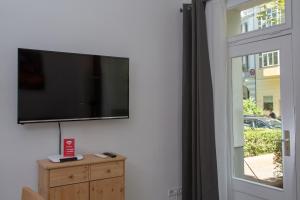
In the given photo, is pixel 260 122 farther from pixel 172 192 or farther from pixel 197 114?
pixel 172 192

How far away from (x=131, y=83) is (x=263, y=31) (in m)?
1.46

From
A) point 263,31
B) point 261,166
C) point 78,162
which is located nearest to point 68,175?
point 78,162

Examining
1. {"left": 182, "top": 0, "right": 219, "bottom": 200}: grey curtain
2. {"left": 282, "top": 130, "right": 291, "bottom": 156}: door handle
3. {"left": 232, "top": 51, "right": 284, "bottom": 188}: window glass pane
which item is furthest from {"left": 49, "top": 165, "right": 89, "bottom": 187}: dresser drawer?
{"left": 282, "top": 130, "right": 291, "bottom": 156}: door handle

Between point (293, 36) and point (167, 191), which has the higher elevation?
point (293, 36)

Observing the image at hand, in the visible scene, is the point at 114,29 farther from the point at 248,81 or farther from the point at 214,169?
the point at 214,169

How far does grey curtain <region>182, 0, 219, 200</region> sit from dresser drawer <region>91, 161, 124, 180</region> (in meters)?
0.96

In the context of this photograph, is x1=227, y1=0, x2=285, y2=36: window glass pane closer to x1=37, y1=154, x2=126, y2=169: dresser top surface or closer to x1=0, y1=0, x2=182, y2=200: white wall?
x1=0, y1=0, x2=182, y2=200: white wall

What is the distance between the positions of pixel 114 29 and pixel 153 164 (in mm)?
1595

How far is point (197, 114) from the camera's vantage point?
3.10 metres

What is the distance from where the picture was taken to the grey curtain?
300 cm

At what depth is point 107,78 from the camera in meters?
2.78

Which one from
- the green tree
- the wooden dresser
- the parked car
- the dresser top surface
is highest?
the green tree

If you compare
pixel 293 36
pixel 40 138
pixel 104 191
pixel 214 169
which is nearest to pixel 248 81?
pixel 293 36

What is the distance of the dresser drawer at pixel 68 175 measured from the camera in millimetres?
2233
